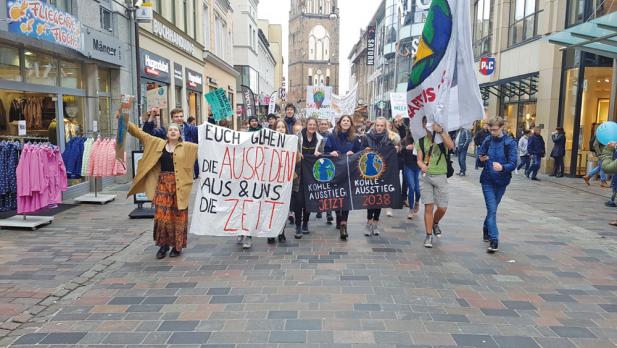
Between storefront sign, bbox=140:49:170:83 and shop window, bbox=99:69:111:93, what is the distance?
142cm

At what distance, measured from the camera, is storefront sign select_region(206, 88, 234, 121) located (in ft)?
35.8

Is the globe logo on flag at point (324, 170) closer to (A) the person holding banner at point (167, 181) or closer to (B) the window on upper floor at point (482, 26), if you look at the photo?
(A) the person holding banner at point (167, 181)

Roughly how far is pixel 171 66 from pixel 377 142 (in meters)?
12.1

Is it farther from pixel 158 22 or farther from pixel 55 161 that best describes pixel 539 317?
pixel 158 22

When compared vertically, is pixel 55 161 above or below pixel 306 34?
below

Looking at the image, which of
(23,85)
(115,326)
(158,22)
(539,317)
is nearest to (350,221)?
(539,317)

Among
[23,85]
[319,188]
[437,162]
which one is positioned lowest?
[319,188]

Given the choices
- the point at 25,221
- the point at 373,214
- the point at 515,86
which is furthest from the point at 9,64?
the point at 515,86

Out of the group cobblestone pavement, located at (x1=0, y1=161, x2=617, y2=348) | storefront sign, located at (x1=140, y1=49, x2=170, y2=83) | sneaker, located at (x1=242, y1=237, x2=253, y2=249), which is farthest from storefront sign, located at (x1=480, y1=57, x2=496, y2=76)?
sneaker, located at (x1=242, y1=237, x2=253, y2=249)

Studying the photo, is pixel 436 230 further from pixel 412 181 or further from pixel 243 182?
pixel 243 182

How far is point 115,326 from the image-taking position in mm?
4121

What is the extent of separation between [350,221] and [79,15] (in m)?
7.57

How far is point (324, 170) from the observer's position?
283 inches

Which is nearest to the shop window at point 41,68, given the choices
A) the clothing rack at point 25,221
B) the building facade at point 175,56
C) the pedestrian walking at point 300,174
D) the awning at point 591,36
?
the clothing rack at point 25,221
